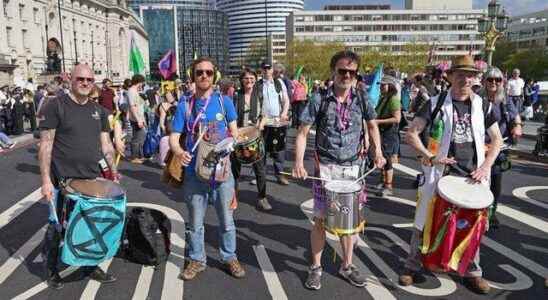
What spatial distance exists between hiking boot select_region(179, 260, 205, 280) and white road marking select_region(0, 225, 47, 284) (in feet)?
5.68

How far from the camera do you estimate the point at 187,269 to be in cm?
422

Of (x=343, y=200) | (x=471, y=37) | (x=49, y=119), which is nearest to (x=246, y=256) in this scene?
(x=343, y=200)

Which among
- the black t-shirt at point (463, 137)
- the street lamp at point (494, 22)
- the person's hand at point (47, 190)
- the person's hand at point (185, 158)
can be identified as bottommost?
the person's hand at point (47, 190)

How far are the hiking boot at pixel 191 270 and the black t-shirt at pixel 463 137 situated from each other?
8.34ft

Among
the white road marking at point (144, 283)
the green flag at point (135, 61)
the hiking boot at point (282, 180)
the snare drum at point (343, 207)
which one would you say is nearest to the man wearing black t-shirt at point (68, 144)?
the white road marking at point (144, 283)

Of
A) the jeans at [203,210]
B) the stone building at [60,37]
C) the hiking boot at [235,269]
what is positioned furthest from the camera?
the stone building at [60,37]

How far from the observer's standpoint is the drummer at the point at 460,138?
3.79 m

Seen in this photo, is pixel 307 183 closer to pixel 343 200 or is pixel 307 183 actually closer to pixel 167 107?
pixel 167 107

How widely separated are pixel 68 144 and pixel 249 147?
1.96 metres

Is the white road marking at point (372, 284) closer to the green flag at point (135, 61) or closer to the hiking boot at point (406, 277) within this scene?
the hiking boot at point (406, 277)

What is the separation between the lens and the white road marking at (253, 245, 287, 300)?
3889 millimetres

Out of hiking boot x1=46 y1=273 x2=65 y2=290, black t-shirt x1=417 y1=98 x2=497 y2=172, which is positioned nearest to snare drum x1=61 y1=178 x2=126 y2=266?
hiking boot x1=46 y1=273 x2=65 y2=290

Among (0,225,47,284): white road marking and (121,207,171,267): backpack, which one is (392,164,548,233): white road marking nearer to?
(121,207,171,267): backpack

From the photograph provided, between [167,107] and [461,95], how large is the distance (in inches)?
281
